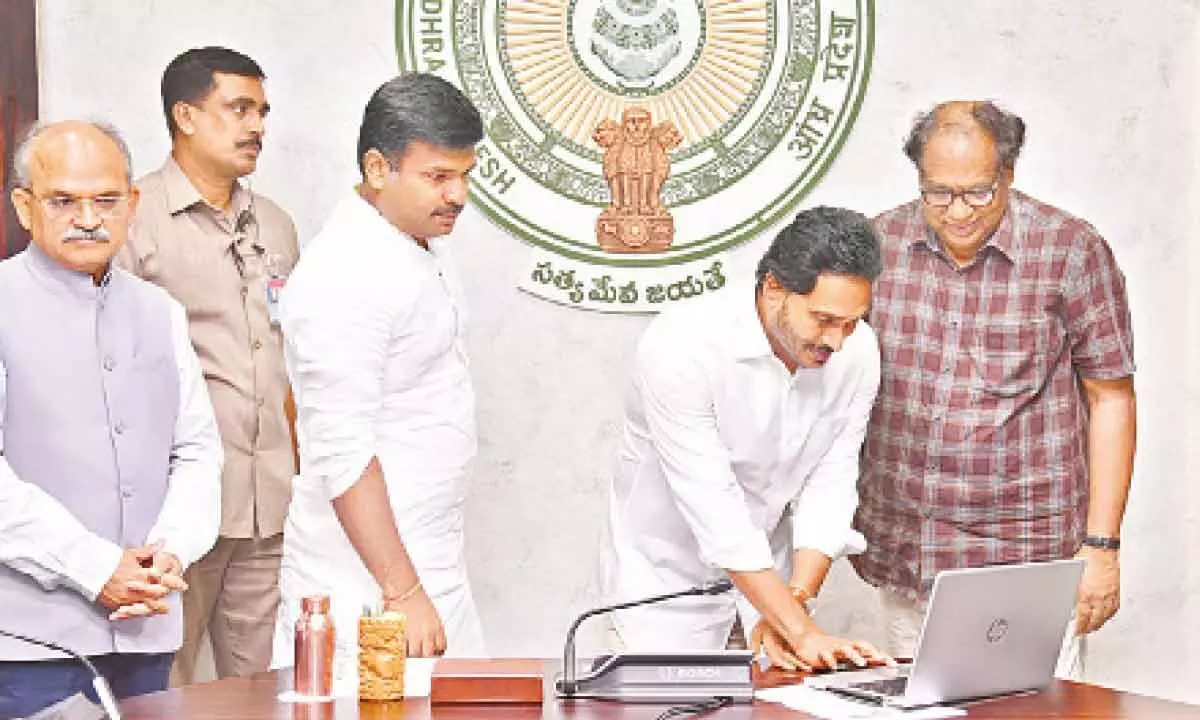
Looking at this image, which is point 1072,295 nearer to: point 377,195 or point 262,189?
point 377,195

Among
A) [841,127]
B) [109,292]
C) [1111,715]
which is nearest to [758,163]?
[841,127]

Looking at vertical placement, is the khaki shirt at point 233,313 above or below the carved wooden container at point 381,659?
above

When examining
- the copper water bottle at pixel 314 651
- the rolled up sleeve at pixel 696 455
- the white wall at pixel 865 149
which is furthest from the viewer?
the white wall at pixel 865 149

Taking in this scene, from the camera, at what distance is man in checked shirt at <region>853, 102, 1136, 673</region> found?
3975mm

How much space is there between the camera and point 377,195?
12.1 ft

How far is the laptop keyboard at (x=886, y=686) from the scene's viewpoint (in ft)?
10.1

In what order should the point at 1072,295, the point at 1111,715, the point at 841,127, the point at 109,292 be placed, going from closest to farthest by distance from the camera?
the point at 1111,715 → the point at 109,292 → the point at 1072,295 → the point at 841,127

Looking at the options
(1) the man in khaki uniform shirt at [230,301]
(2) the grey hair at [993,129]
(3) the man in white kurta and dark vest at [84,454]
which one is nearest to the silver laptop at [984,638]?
(2) the grey hair at [993,129]

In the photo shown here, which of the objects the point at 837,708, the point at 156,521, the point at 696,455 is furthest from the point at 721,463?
the point at 156,521

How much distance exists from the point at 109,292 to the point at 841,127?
2.01 m

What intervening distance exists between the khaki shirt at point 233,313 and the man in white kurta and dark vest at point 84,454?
0.61m

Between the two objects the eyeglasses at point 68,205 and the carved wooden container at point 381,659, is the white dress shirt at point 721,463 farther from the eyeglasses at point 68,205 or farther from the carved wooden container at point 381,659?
the eyeglasses at point 68,205

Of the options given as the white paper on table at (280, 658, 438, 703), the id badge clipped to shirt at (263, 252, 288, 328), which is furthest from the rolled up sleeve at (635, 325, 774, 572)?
the id badge clipped to shirt at (263, 252, 288, 328)

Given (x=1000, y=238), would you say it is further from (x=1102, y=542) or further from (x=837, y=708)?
(x=837, y=708)
